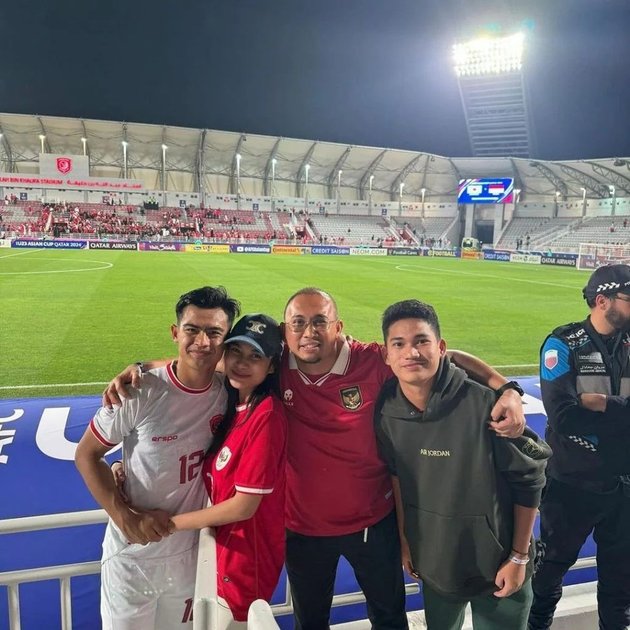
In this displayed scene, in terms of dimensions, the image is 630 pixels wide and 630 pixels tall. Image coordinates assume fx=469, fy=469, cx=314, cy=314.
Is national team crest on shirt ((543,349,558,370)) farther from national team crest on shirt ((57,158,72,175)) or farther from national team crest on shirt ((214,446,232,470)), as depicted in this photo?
national team crest on shirt ((57,158,72,175))

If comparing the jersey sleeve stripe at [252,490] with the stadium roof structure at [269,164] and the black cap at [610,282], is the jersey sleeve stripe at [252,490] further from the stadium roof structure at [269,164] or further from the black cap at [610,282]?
the stadium roof structure at [269,164]

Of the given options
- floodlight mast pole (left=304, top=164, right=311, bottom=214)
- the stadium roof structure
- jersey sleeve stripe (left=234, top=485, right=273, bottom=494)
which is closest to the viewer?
jersey sleeve stripe (left=234, top=485, right=273, bottom=494)

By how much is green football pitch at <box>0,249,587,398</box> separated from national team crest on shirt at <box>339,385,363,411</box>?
5.74 meters

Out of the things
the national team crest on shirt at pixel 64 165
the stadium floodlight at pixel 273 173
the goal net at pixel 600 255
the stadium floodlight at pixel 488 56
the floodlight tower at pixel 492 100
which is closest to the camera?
the goal net at pixel 600 255

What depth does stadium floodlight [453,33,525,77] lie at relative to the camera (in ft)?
202

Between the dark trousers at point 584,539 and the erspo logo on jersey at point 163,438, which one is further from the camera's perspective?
the dark trousers at point 584,539

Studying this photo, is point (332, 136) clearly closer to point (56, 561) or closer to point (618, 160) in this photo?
point (618, 160)

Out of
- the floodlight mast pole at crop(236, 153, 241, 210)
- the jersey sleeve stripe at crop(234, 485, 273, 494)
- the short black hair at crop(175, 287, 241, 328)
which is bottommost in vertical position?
the jersey sleeve stripe at crop(234, 485, 273, 494)

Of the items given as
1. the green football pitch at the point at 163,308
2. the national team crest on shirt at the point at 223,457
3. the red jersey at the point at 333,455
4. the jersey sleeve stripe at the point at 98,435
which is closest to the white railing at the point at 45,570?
the jersey sleeve stripe at the point at 98,435

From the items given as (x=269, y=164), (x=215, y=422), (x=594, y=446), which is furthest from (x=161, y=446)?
(x=269, y=164)

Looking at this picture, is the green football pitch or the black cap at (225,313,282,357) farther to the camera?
the green football pitch

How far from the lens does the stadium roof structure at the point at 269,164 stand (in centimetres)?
5262

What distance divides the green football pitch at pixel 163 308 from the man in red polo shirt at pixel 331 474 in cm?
552

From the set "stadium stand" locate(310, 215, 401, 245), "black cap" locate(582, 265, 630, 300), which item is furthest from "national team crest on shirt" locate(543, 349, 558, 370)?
"stadium stand" locate(310, 215, 401, 245)
